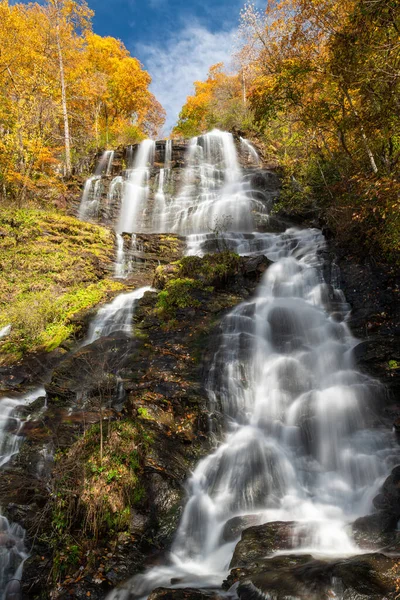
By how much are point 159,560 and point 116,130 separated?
32.9m

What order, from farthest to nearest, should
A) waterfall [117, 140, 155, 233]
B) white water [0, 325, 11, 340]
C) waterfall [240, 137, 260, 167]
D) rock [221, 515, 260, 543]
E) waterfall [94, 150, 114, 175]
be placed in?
waterfall [240, 137, 260, 167], waterfall [94, 150, 114, 175], waterfall [117, 140, 155, 233], white water [0, 325, 11, 340], rock [221, 515, 260, 543]

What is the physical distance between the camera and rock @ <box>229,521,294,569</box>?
14.0ft

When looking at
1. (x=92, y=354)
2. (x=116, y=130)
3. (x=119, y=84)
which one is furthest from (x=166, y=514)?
(x=119, y=84)

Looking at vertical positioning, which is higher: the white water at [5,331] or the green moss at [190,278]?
the green moss at [190,278]

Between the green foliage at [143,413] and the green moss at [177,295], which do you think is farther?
the green moss at [177,295]

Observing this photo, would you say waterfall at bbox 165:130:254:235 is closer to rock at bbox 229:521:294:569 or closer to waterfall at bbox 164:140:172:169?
waterfall at bbox 164:140:172:169

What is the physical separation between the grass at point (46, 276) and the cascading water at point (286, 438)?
233 inches

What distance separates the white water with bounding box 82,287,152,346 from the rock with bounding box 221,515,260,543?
6.11 metres

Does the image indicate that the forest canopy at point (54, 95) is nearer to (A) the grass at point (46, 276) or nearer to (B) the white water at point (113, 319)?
(A) the grass at point (46, 276)

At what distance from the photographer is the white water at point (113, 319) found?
10921mm

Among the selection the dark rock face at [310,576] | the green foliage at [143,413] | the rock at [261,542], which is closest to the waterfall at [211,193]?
the green foliage at [143,413]

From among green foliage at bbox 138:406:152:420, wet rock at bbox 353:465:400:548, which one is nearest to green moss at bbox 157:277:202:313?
green foliage at bbox 138:406:152:420

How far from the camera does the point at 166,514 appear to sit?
5.37 meters

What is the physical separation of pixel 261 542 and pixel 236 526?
778 millimetres
